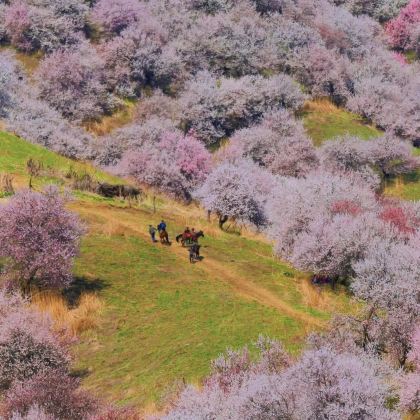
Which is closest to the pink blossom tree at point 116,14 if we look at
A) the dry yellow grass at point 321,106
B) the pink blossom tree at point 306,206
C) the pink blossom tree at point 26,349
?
the dry yellow grass at point 321,106

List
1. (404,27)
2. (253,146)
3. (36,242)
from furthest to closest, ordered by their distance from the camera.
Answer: (404,27) < (253,146) < (36,242)

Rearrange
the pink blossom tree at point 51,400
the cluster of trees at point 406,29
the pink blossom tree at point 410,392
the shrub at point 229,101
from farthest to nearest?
the cluster of trees at point 406,29 → the shrub at point 229,101 → the pink blossom tree at point 410,392 → the pink blossom tree at point 51,400

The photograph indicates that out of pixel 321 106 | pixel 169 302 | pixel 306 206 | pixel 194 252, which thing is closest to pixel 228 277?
pixel 194 252

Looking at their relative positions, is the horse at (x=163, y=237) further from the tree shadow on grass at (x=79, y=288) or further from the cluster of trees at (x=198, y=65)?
the cluster of trees at (x=198, y=65)

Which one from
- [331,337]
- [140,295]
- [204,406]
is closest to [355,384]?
[204,406]

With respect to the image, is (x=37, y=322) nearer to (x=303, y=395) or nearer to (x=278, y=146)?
(x=303, y=395)

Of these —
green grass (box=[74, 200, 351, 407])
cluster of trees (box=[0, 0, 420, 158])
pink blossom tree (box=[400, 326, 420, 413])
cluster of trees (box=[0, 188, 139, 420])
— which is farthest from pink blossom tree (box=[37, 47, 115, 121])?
pink blossom tree (box=[400, 326, 420, 413])
